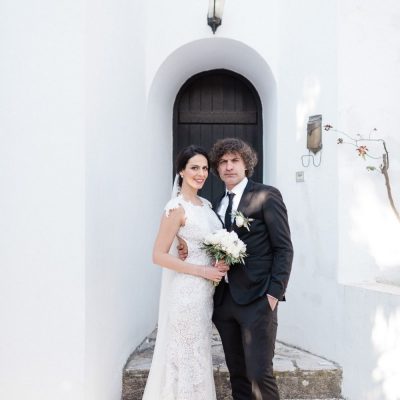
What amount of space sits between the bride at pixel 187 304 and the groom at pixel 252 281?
4.9 inches

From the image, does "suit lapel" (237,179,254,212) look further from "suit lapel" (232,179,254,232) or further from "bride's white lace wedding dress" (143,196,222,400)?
"bride's white lace wedding dress" (143,196,222,400)

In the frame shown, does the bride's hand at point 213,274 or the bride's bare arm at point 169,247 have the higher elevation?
the bride's bare arm at point 169,247

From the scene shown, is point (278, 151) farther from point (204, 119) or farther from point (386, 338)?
point (386, 338)

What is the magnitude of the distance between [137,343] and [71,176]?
77.8 inches

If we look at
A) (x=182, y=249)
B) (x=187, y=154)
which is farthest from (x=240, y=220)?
(x=187, y=154)

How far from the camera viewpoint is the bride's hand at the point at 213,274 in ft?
8.57

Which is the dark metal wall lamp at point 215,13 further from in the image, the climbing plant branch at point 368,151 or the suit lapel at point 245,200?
the suit lapel at point 245,200

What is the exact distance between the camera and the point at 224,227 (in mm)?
2754

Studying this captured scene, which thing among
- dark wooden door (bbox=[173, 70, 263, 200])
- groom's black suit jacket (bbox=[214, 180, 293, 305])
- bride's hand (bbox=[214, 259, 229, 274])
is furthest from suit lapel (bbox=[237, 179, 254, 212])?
dark wooden door (bbox=[173, 70, 263, 200])

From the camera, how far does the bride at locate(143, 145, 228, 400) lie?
105 inches

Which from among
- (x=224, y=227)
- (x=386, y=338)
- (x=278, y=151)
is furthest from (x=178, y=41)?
(x=386, y=338)

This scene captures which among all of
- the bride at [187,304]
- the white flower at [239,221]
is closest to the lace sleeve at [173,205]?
the bride at [187,304]

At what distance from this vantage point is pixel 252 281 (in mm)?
2566

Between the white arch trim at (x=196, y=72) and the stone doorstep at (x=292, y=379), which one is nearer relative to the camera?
the stone doorstep at (x=292, y=379)
